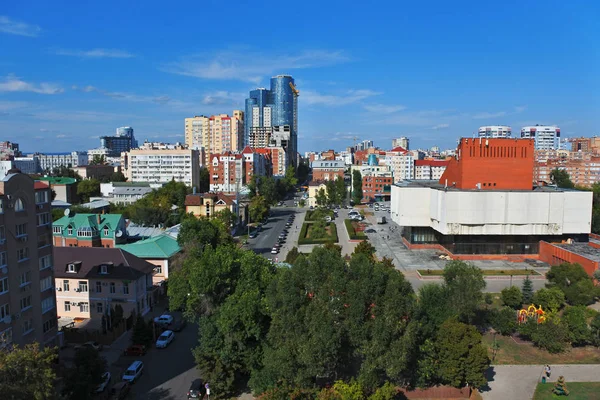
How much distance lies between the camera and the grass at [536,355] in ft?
65.7

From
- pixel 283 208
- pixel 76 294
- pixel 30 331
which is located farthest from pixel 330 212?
pixel 30 331

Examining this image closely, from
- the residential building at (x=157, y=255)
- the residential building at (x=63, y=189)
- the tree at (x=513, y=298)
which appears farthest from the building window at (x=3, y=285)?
the residential building at (x=63, y=189)

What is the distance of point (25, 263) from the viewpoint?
17250 millimetres

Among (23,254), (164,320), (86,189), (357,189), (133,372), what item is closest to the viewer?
(23,254)

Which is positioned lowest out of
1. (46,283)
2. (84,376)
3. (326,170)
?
(84,376)

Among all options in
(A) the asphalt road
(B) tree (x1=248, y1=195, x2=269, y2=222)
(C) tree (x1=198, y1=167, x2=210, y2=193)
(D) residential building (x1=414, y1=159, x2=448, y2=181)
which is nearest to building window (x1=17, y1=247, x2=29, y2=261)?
(A) the asphalt road

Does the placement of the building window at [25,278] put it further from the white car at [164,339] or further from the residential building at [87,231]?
the residential building at [87,231]

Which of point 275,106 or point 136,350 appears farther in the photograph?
point 275,106

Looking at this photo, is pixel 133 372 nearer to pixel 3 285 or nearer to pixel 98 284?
pixel 3 285

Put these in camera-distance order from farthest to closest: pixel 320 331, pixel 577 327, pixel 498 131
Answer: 1. pixel 498 131
2. pixel 577 327
3. pixel 320 331

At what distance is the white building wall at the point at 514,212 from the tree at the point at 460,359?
24015 millimetres

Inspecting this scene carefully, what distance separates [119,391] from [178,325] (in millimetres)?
6985

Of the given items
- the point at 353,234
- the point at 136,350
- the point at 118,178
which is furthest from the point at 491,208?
the point at 118,178

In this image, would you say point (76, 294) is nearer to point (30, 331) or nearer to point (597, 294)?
point (30, 331)
